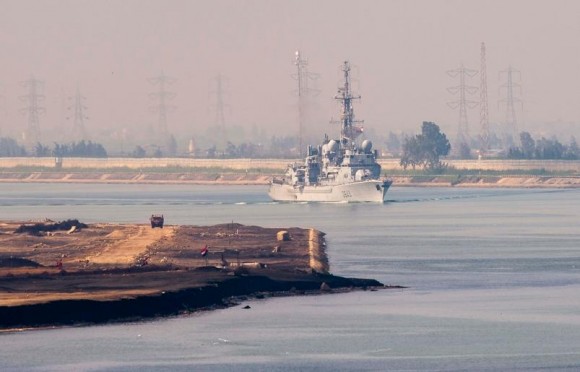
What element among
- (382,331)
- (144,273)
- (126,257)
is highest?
(144,273)

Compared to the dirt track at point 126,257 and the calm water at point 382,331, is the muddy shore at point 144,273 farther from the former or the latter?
the calm water at point 382,331

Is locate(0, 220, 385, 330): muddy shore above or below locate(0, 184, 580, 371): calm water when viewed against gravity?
above

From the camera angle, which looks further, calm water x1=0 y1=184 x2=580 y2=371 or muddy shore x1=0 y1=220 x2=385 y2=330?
muddy shore x1=0 y1=220 x2=385 y2=330

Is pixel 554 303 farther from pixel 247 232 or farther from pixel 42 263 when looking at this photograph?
pixel 247 232

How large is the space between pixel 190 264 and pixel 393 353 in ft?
110

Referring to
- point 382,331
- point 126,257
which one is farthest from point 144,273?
point 382,331

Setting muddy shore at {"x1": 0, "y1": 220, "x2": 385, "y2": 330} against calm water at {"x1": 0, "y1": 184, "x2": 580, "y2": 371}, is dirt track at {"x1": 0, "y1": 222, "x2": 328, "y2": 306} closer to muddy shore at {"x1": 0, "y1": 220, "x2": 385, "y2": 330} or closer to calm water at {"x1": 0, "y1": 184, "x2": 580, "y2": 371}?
muddy shore at {"x1": 0, "y1": 220, "x2": 385, "y2": 330}

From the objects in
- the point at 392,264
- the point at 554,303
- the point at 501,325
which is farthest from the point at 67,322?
the point at 392,264

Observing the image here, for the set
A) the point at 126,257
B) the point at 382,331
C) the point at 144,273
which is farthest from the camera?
the point at 126,257

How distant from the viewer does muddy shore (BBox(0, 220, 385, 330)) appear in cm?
7081

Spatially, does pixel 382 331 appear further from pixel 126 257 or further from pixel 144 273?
pixel 126 257

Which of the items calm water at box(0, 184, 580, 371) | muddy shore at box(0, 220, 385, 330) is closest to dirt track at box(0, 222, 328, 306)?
muddy shore at box(0, 220, 385, 330)

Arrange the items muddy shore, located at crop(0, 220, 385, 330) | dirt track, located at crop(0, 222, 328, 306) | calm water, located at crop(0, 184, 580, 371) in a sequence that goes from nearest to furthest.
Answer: calm water, located at crop(0, 184, 580, 371), muddy shore, located at crop(0, 220, 385, 330), dirt track, located at crop(0, 222, 328, 306)

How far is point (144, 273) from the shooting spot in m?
84.6
